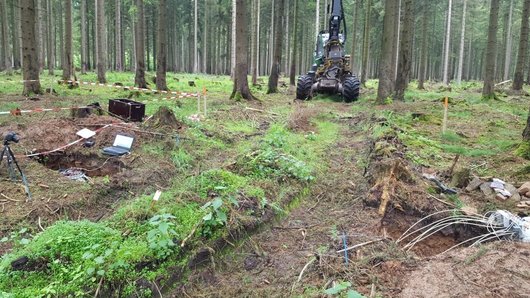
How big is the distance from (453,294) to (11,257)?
3904mm

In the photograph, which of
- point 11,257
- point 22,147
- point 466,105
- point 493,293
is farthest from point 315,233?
point 466,105

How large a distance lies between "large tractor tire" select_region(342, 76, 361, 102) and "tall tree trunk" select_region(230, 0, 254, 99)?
4.47 m

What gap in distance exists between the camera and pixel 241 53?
1652 cm

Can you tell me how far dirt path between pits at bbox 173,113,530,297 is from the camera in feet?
11.5

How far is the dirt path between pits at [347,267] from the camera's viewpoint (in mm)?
3490

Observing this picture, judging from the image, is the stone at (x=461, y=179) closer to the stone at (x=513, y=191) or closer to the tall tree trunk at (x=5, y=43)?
the stone at (x=513, y=191)

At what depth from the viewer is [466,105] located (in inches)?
650

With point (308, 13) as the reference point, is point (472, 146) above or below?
below

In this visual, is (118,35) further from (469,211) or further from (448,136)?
(469,211)

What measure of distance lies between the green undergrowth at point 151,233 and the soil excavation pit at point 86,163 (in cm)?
122

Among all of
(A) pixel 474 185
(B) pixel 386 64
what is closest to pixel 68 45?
(B) pixel 386 64

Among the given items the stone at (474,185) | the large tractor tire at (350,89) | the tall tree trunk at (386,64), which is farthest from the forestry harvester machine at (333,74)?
the stone at (474,185)

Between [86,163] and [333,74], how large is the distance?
13944 millimetres

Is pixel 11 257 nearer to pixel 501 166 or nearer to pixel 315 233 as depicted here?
pixel 315 233
